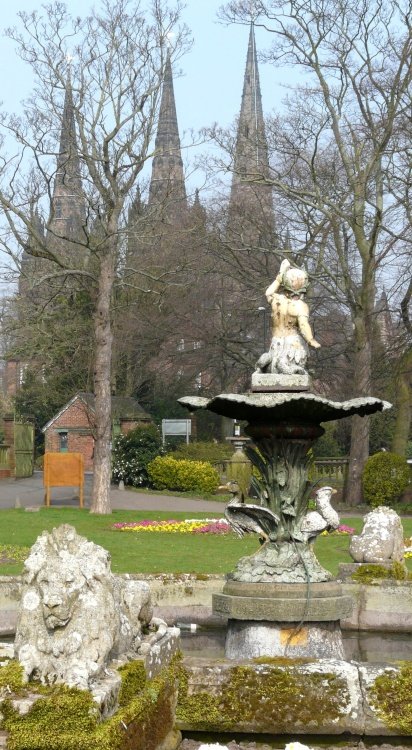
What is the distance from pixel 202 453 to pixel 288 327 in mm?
30695

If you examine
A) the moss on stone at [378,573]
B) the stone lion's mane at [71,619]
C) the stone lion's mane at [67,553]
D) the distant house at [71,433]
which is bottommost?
the moss on stone at [378,573]

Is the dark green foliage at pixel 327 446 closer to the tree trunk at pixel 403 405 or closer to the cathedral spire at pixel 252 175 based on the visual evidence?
the tree trunk at pixel 403 405

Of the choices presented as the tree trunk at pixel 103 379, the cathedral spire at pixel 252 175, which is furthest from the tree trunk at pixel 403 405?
the tree trunk at pixel 103 379

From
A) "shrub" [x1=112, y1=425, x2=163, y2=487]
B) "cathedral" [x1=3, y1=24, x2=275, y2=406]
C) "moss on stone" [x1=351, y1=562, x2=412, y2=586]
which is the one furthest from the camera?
"shrub" [x1=112, y1=425, x2=163, y2=487]

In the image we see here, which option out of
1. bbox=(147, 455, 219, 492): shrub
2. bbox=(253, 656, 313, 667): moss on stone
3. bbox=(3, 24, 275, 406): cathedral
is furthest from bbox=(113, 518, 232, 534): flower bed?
bbox=(253, 656, 313, 667): moss on stone

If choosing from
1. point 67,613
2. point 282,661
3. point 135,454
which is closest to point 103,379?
point 135,454

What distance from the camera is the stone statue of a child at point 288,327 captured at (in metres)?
10.8

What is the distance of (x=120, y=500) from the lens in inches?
1331

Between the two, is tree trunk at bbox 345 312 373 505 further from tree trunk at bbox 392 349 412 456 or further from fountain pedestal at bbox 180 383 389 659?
fountain pedestal at bbox 180 383 389 659

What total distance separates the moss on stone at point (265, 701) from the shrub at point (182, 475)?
93.7 ft

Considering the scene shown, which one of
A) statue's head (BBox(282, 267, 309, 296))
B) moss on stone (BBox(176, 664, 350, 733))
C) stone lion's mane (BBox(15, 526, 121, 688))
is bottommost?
moss on stone (BBox(176, 664, 350, 733))

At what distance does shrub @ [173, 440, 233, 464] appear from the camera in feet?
134

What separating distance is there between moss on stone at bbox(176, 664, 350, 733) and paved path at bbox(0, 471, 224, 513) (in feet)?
69.5

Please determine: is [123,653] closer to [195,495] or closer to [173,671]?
[173,671]
